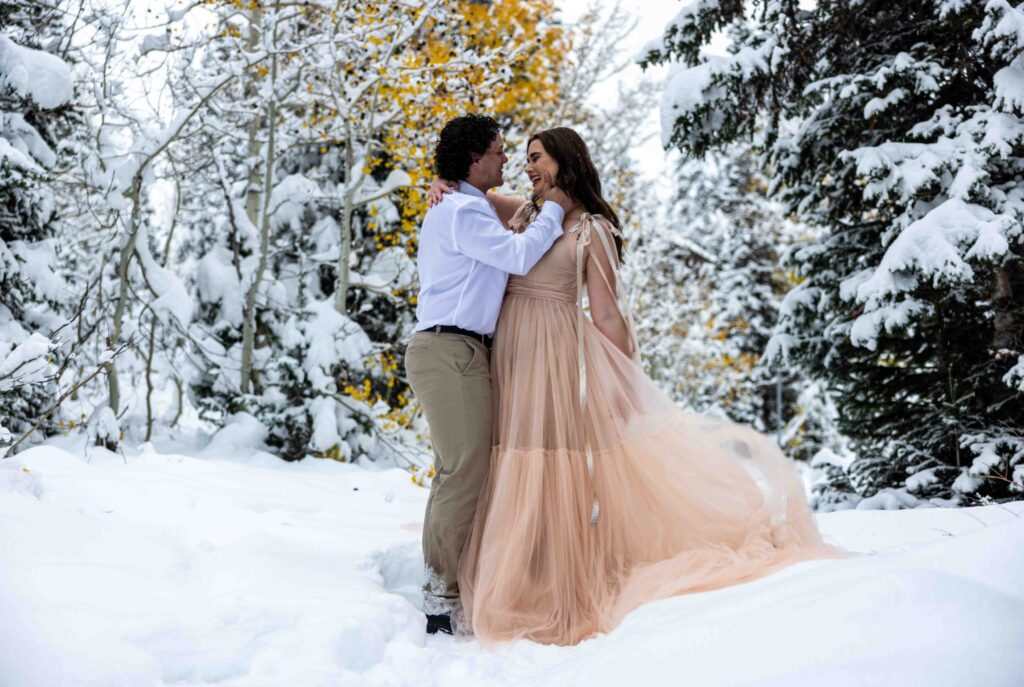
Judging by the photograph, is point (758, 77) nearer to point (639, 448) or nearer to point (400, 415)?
point (639, 448)

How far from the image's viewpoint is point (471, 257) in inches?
114

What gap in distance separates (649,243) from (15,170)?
14005 mm

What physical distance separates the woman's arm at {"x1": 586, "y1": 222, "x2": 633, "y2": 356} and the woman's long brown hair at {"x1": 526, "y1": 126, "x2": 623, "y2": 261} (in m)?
0.11

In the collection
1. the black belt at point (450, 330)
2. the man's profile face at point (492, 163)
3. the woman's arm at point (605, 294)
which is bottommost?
the black belt at point (450, 330)

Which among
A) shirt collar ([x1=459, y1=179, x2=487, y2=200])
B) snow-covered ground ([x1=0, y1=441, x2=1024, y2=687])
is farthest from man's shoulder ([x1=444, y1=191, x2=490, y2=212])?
snow-covered ground ([x1=0, y1=441, x2=1024, y2=687])

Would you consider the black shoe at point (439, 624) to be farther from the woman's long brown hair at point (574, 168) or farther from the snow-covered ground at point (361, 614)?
the woman's long brown hair at point (574, 168)

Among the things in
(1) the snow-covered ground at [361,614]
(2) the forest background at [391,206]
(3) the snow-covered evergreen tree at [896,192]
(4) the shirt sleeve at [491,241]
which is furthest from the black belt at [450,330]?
(3) the snow-covered evergreen tree at [896,192]

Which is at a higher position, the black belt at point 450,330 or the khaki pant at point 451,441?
the black belt at point 450,330

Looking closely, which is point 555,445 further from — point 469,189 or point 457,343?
point 469,189

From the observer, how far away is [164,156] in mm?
6469

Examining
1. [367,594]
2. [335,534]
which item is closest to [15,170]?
[335,534]

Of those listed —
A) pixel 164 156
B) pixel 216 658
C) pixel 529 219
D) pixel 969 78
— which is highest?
pixel 969 78

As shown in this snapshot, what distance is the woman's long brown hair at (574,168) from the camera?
3.12 m

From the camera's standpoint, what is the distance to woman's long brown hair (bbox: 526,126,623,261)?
3.12 m
